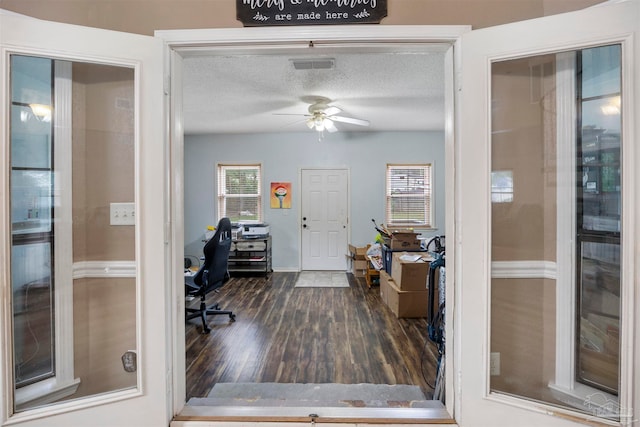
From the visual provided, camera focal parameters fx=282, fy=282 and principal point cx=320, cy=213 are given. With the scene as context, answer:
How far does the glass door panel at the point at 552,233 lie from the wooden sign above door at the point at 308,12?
63 cm

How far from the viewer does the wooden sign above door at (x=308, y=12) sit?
131 centimetres

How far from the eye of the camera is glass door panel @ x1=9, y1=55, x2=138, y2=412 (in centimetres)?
128

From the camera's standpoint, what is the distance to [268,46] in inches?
53.2

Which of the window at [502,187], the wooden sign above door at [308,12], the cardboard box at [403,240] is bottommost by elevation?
the cardboard box at [403,240]

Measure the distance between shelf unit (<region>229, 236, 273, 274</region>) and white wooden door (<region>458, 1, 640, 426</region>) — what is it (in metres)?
3.78

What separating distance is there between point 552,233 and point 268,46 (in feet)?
5.27

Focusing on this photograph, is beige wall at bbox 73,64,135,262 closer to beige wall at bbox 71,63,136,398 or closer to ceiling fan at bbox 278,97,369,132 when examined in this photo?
beige wall at bbox 71,63,136,398

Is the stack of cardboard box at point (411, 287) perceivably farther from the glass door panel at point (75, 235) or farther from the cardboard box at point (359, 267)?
the glass door panel at point (75, 235)

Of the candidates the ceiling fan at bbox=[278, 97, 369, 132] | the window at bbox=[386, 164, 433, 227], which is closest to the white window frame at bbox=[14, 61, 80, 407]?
the ceiling fan at bbox=[278, 97, 369, 132]

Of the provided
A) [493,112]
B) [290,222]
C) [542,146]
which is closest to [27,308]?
[493,112]

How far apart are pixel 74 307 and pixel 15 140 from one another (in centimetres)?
80

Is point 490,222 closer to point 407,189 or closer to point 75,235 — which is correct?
point 75,235

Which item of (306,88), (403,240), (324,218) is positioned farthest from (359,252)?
(306,88)

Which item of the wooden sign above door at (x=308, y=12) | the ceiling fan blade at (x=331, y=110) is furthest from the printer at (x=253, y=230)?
the wooden sign above door at (x=308, y=12)
